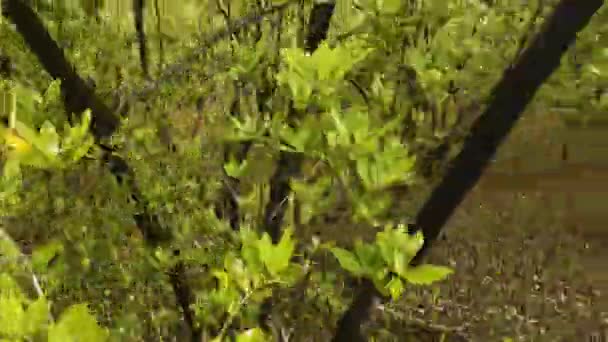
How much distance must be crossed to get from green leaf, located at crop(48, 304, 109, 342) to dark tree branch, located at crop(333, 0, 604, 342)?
27.4 inches

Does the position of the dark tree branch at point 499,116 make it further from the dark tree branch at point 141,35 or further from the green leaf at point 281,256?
the dark tree branch at point 141,35

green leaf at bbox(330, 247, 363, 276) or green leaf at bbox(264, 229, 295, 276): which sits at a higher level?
green leaf at bbox(264, 229, 295, 276)

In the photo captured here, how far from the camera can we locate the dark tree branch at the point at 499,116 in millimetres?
1167

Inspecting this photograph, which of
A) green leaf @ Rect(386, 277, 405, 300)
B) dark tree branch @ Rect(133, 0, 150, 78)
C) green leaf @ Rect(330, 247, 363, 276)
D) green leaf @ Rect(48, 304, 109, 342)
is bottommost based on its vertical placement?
green leaf @ Rect(386, 277, 405, 300)

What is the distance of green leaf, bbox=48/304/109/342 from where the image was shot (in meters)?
0.67

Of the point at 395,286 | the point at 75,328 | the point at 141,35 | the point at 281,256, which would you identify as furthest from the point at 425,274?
the point at 141,35

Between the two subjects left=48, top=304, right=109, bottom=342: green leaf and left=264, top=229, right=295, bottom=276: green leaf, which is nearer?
left=48, top=304, right=109, bottom=342: green leaf

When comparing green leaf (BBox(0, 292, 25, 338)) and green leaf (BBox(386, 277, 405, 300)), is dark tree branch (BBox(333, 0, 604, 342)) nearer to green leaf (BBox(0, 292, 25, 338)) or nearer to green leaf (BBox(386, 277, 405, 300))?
green leaf (BBox(386, 277, 405, 300))

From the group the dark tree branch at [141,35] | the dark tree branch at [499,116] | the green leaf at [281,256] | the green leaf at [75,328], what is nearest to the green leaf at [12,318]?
the green leaf at [75,328]

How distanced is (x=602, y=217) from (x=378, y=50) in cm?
435

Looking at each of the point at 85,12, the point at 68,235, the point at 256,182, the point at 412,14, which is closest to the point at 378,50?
the point at 412,14

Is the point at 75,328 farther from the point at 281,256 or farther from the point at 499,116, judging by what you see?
the point at 499,116

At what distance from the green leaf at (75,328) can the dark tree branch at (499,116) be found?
70 centimetres

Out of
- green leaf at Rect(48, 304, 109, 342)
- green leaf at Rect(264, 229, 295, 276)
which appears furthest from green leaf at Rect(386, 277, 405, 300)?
green leaf at Rect(48, 304, 109, 342)
